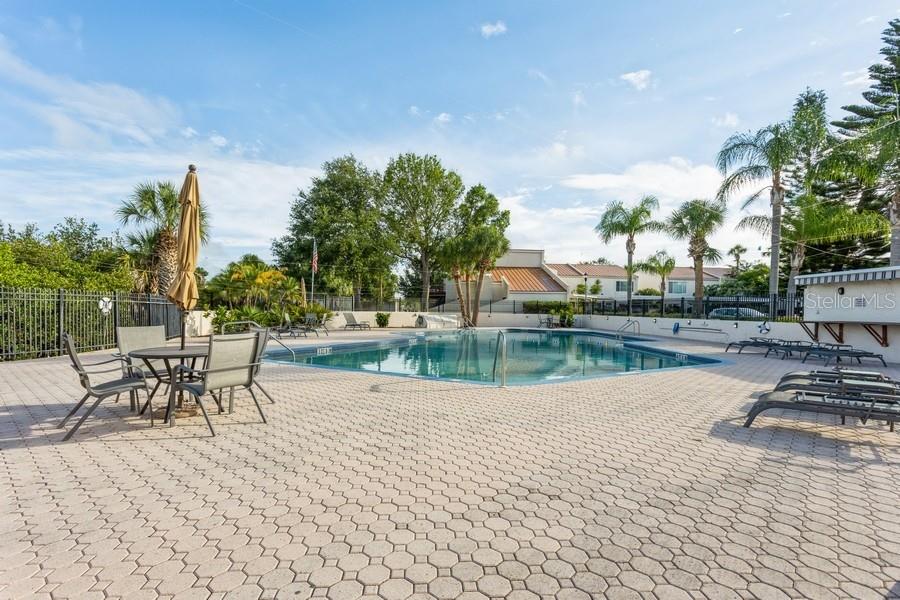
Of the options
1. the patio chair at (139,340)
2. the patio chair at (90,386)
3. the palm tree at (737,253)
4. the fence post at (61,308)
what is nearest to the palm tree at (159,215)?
the fence post at (61,308)

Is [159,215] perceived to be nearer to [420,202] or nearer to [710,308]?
[420,202]

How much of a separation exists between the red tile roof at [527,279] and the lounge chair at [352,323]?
1399 centimetres

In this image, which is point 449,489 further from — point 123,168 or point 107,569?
point 123,168

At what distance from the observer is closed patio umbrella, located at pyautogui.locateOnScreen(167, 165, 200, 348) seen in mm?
5488

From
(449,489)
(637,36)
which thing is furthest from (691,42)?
(449,489)

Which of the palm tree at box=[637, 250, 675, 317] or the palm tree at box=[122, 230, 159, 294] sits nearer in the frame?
the palm tree at box=[122, 230, 159, 294]

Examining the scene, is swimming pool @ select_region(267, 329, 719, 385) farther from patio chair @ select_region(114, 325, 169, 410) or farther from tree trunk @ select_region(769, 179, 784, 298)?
tree trunk @ select_region(769, 179, 784, 298)

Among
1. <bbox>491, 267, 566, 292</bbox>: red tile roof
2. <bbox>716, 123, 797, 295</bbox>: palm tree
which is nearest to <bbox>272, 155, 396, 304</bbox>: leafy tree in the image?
<bbox>491, 267, 566, 292</bbox>: red tile roof

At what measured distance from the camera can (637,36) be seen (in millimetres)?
10523

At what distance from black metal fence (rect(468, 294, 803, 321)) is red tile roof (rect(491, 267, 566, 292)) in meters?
3.18

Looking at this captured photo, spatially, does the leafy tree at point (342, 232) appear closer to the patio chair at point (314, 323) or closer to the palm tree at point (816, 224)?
the patio chair at point (314, 323)

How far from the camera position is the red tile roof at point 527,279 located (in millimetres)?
35188

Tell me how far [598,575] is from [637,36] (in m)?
12.0

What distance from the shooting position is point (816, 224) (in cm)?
1891
